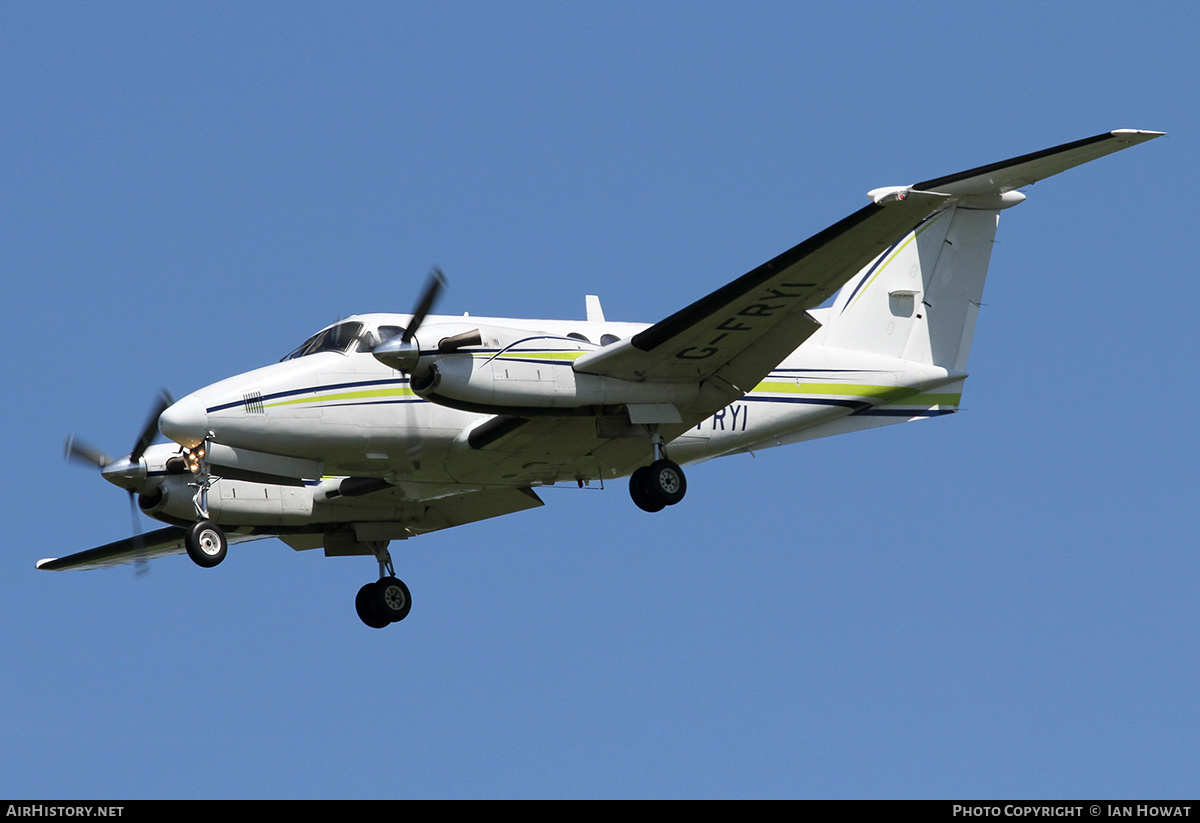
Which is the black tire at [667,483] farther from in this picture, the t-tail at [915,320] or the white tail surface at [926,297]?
the white tail surface at [926,297]

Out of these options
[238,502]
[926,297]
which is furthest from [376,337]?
[926,297]

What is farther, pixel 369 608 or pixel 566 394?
pixel 369 608

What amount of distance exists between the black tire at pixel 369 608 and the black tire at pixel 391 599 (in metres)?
0.03

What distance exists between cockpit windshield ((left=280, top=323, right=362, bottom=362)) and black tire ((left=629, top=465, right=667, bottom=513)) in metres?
3.50

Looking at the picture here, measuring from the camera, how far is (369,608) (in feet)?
63.0

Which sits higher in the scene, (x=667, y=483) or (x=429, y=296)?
(x=429, y=296)

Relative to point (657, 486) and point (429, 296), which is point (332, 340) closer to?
point (429, 296)

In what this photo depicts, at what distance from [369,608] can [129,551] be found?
368 centimetres

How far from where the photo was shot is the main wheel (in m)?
15.6

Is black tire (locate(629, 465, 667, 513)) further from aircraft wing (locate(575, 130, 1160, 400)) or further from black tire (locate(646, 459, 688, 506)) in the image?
aircraft wing (locate(575, 130, 1160, 400))

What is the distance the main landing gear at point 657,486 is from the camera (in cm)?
1593

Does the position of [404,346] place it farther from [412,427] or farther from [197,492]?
[197,492]

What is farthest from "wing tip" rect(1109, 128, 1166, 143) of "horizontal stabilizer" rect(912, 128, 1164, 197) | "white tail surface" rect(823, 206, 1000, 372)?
"white tail surface" rect(823, 206, 1000, 372)
